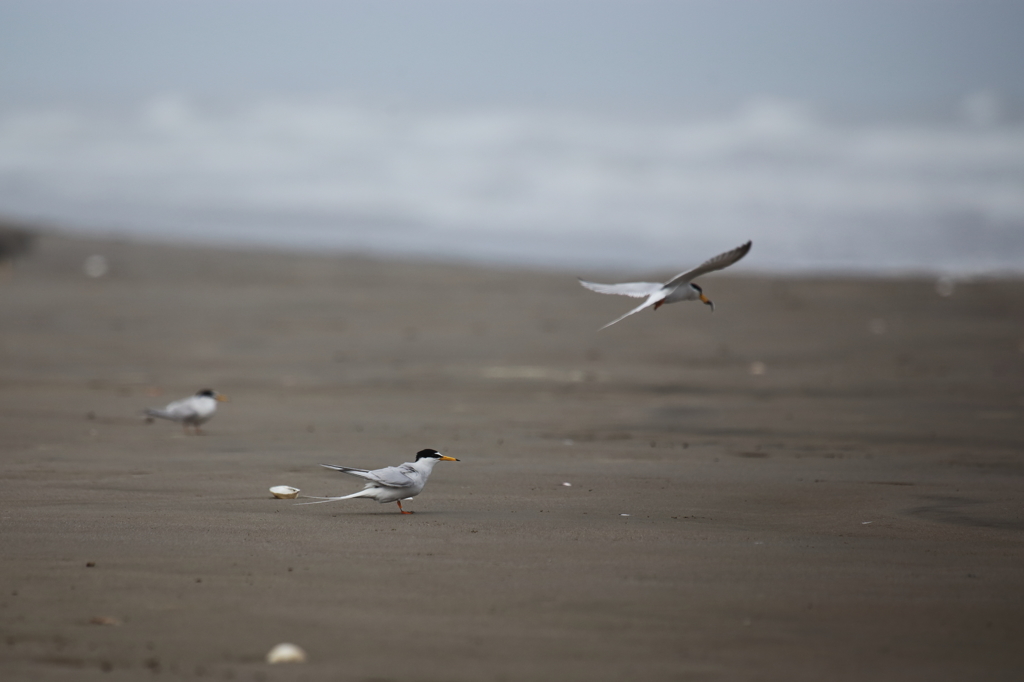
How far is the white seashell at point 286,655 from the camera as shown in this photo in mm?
4117

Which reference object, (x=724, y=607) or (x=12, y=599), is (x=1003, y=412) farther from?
(x=12, y=599)

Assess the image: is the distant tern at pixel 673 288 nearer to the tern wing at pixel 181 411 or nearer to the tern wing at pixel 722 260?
the tern wing at pixel 722 260

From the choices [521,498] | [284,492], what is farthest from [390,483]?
[521,498]

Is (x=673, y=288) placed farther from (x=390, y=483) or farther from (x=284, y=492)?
(x=284, y=492)

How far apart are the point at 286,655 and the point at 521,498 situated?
3.62m

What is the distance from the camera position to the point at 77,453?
372 inches

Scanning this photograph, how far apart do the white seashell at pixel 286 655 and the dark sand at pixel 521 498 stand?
0.06m

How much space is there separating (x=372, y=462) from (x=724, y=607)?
496 cm

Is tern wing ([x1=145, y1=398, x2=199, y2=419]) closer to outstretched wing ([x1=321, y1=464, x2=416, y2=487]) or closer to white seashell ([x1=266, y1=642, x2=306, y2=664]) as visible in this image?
outstretched wing ([x1=321, y1=464, x2=416, y2=487])

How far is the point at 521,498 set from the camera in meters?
7.63

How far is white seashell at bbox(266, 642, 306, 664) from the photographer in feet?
13.5

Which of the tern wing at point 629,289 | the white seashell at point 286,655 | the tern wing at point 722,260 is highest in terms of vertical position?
the tern wing at point 722,260

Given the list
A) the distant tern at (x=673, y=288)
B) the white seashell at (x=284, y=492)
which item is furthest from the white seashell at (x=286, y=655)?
the distant tern at (x=673, y=288)

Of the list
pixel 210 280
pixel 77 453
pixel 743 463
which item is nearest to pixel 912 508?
pixel 743 463
